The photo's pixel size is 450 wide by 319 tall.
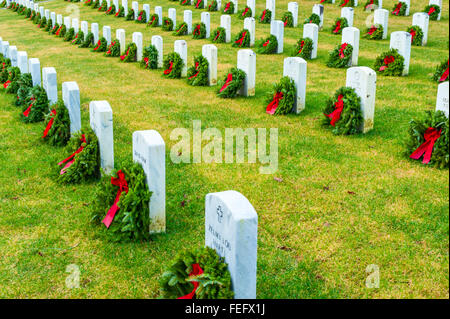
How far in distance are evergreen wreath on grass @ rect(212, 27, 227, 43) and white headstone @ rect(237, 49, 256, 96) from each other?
6.42 m

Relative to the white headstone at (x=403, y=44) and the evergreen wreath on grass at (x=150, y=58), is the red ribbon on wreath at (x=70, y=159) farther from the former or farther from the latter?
the white headstone at (x=403, y=44)

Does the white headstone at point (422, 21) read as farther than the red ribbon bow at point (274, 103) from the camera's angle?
Yes

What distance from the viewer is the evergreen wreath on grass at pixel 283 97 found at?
9680mm

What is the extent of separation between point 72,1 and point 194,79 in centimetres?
2242

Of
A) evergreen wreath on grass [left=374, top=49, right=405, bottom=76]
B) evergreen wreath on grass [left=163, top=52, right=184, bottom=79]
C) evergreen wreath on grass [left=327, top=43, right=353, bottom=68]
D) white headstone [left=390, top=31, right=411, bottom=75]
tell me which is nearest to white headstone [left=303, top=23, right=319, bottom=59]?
evergreen wreath on grass [left=327, top=43, right=353, bottom=68]

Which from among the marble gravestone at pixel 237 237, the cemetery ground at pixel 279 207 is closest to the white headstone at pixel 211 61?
the cemetery ground at pixel 279 207

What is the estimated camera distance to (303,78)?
31.8 ft

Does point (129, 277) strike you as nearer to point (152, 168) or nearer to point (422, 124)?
point (152, 168)

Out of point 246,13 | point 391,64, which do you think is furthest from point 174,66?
point 246,13

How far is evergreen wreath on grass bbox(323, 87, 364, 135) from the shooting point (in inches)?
330

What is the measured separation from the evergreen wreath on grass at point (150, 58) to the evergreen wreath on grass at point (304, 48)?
385cm

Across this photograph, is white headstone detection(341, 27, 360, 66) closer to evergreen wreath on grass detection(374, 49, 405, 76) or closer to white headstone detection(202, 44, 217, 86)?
evergreen wreath on grass detection(374, 49, 405, 76)

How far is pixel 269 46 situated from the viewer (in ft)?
49.8
